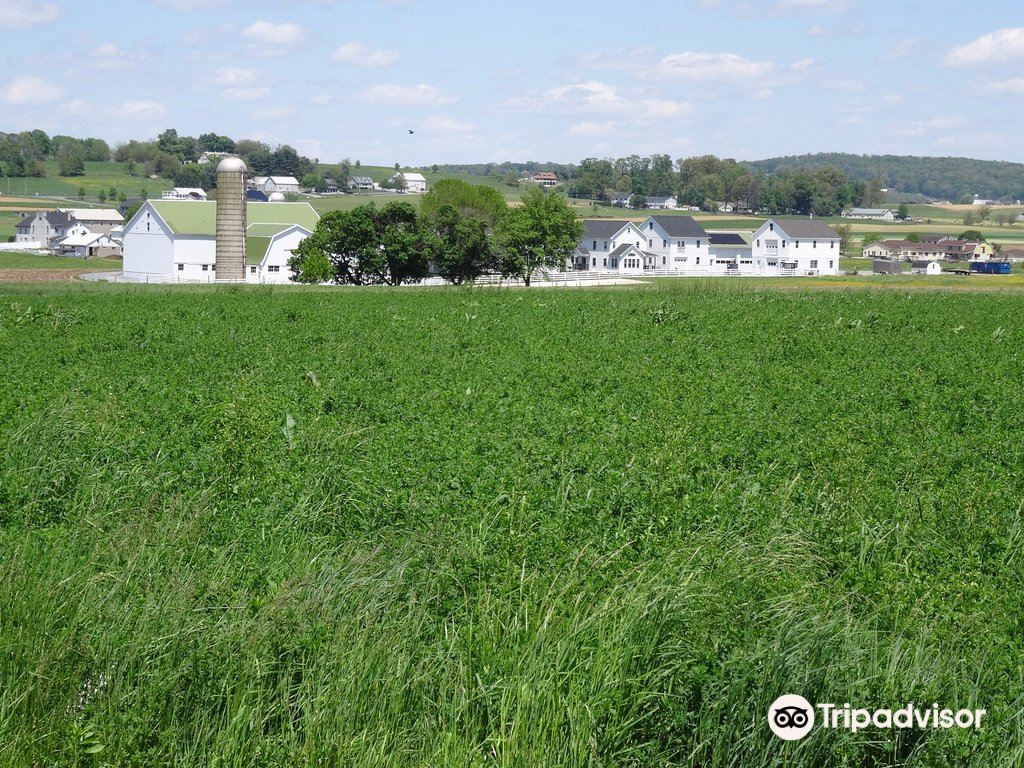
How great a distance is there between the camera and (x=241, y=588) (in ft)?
25.2

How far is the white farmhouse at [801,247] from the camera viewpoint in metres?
120

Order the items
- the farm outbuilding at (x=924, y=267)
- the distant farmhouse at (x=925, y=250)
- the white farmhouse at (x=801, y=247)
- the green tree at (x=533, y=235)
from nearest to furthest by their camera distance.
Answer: the green tree at (x=533, y=235) → the farm outbuilding at (x=924, y=267) → the white farmhouse at (x=801, y=247) → the distant farmhouse at (x=925, y=250)

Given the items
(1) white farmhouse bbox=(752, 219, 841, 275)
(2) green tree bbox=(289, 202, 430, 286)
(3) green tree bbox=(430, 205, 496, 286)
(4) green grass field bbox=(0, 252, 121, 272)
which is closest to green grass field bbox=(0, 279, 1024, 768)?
(2) green tree bbox=(289, 202, 430, 286)

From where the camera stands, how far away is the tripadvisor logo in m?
5.82

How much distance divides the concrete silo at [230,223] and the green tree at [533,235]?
19.2 metres

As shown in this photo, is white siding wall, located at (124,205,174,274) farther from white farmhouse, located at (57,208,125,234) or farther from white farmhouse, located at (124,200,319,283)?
white farmhouse, located at (57,208,125,234)

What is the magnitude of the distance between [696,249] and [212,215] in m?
58.4

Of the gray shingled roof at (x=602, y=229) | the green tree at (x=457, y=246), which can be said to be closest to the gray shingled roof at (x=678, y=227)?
the gray shingled roof at (x=602, y=229)

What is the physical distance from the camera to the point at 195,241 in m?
82.6

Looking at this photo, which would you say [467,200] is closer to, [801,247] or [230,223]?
[230,223]

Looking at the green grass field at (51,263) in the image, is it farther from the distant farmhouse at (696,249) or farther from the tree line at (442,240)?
the distant farmhouse at (696,249)

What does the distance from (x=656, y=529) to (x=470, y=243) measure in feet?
231

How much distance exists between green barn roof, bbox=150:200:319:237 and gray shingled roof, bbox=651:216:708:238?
46469 mm

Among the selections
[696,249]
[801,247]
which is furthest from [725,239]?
[801,247]
